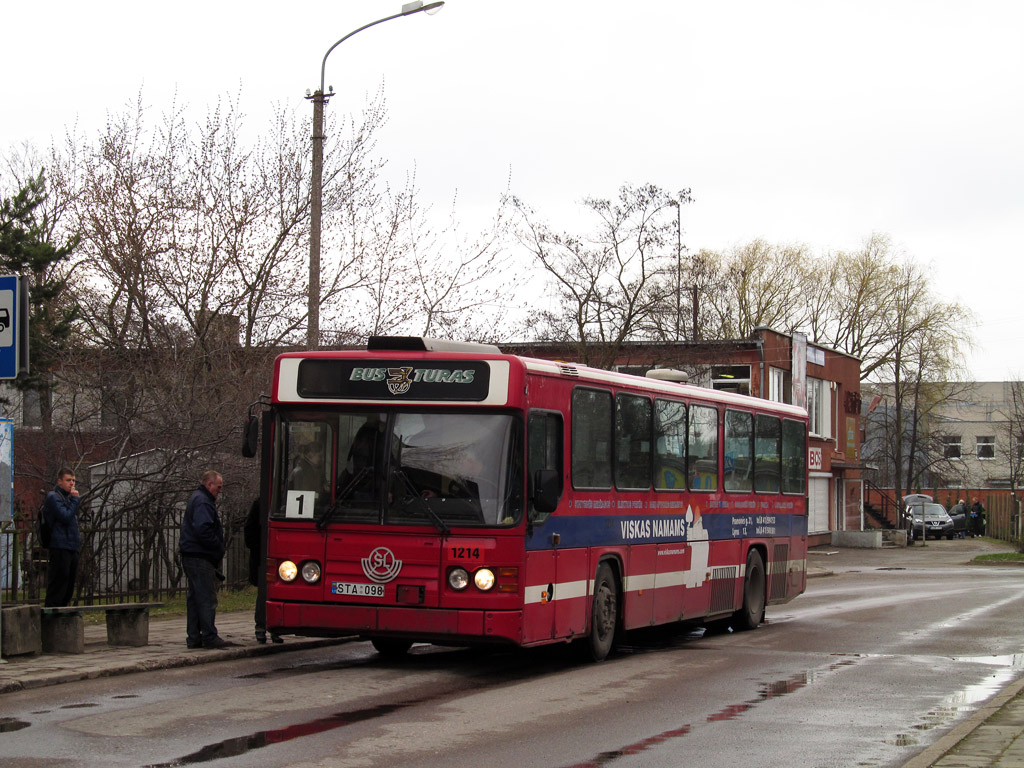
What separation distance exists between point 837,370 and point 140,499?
41302 millimetres

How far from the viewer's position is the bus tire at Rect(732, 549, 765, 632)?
18500 mm

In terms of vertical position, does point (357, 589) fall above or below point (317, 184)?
below

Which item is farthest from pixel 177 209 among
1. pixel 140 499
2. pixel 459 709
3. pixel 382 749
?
pixel 382 749

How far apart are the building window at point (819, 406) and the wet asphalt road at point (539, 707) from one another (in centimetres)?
3659

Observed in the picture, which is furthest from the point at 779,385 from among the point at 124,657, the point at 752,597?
the point at 124,657

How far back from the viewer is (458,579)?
39.5ft

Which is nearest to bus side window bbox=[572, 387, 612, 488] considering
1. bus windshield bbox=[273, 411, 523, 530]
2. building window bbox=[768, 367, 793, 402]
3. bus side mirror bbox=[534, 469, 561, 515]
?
bus side mirror bbox=[534, 469, 561, 515]

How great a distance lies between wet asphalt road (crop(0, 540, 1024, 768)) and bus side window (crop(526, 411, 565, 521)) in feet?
5.83

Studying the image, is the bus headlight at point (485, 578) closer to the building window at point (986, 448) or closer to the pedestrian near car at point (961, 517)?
the pedestrian near car at point (961, 517)

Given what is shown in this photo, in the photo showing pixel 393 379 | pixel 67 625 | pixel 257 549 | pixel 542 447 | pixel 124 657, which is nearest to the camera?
pixel 393 379

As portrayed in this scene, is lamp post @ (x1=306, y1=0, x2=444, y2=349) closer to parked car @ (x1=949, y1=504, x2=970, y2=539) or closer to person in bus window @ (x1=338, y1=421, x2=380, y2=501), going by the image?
person in bus window @ (x1=338, y1=421, x2=380, y2=501)

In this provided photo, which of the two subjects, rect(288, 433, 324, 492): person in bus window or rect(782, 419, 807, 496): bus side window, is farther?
rect(782, 419, 807, 496): bus side window

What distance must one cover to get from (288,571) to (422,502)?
4.95 ft

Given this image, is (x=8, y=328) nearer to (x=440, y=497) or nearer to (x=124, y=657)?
(x=124, y=657)
